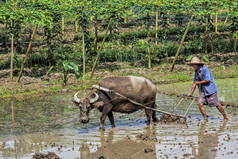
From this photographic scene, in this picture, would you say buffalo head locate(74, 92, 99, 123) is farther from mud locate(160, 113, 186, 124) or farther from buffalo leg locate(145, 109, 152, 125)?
mud locate(160, 113, 186, 124)

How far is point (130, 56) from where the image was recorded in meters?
20.5

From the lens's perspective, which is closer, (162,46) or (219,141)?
(219,141)

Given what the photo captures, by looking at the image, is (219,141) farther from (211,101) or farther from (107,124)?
(107,124)

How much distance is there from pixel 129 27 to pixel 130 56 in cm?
757

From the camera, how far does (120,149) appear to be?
6711 millimetres

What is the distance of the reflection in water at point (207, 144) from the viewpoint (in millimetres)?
6033

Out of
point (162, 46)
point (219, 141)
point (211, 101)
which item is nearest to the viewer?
point (219, 141)

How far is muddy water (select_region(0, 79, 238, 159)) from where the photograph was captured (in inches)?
253

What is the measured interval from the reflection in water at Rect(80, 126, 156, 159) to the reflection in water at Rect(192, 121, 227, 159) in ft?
2.51

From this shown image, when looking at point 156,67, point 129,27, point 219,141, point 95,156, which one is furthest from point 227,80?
point 129,27

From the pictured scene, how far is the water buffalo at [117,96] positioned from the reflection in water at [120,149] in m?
1.06

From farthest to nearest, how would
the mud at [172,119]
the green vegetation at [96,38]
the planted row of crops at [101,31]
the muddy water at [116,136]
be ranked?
the planted row of crops at [101,31] → the green vegetation at [96,38] → the mud at [172,119] → the muddy water at [116,136]

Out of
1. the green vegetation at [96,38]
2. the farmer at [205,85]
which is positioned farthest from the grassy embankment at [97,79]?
the farmer at [205,85]

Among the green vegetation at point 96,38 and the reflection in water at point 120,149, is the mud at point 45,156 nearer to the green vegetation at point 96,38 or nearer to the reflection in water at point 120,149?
the reflection in water at point 120,149
